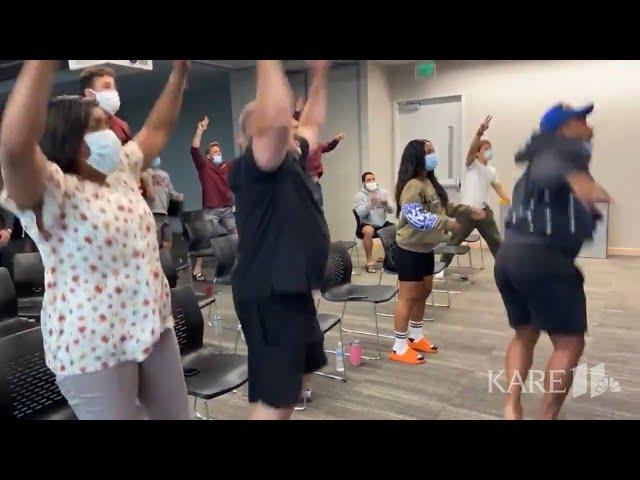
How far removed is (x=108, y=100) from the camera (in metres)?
1.61

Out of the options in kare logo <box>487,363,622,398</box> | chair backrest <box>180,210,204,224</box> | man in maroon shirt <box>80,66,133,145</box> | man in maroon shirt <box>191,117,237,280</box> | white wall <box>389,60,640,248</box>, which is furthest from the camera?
white wall <box>389,60,640,248</box>

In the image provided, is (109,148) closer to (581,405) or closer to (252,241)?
(252,241)

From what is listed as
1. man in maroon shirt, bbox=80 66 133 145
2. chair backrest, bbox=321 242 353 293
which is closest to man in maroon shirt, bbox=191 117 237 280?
chair backrest, bbox=321 242 353 293

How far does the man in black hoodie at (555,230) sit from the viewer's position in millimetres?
1780

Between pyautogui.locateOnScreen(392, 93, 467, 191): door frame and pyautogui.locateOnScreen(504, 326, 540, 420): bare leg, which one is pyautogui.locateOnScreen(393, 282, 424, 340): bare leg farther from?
pyautogui.locateOnScreen(392, 93, 467, 191): door frame

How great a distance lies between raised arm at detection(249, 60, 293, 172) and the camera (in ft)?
4.08

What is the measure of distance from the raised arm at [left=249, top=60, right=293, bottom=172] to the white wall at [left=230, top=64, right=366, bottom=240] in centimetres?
533

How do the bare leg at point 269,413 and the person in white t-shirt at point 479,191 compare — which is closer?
the bare leg at point 269,413

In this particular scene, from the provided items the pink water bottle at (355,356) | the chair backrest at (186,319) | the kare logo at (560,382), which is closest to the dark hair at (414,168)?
the pink water bottle at (355,356)

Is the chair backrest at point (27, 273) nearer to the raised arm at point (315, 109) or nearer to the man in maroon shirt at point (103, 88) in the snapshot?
the man in maroon shirt at point (103, 88)

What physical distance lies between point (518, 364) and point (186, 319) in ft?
4.88

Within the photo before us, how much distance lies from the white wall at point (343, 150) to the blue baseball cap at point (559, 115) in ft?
15.7
